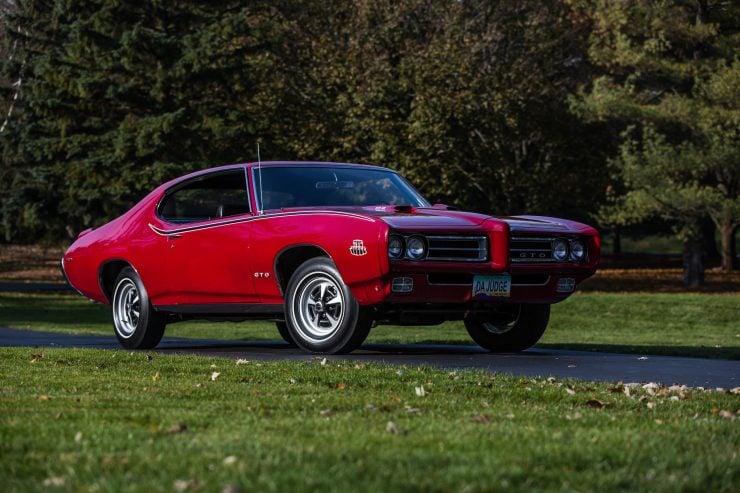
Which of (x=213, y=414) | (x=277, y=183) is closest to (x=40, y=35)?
(x=277, y=183)

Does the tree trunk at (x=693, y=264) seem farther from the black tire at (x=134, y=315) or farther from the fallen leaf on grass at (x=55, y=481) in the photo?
the fallen leaf on grass at (x=55, y=481)

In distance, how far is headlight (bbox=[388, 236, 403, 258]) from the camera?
10.9 m

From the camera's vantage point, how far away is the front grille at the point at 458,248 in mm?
11086

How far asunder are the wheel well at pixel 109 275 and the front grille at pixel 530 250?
4279mm

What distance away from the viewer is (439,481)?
493 centimetres

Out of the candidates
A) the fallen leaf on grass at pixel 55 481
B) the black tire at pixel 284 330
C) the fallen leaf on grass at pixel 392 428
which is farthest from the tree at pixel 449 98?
the fallen leaf on grass at pixel 55 481

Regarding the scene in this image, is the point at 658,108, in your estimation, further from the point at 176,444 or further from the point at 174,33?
the point at 176,444

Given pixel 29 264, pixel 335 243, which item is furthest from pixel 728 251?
pixel 335 243

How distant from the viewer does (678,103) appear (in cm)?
3409

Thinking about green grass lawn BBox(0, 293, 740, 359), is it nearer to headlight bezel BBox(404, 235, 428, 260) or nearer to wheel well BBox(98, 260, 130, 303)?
wheel well BBox(98, 260, 130, 303)

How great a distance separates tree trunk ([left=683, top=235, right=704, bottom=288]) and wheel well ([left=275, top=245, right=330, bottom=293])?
93.6 feet

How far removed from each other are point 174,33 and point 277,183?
25797 mm

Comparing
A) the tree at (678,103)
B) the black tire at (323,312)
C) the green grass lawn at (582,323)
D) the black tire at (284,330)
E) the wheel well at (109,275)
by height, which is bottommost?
the green grass lawn at (582,323)

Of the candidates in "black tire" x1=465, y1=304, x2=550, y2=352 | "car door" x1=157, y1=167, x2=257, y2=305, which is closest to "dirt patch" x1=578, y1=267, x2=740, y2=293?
"black tire" x1=465, y1=304, x2=550, y2=352
